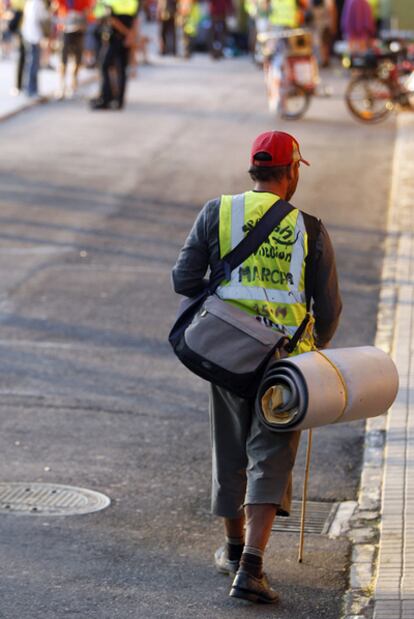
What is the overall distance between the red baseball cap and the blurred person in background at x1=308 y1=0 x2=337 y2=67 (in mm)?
29873

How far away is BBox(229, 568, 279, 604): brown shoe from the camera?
221 inches

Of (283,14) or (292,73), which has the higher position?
(283,14)

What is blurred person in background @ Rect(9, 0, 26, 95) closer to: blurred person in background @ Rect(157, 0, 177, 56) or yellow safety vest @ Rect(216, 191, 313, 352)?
blurred person in background @ Rect(157, 0, 177, 56)

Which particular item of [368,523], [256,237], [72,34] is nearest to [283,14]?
[72,34]

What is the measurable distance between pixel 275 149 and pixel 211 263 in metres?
0.50

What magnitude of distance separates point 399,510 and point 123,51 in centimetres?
1881

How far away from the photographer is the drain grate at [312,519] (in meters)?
6.64

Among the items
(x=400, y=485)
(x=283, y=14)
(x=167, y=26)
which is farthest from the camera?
(x=167, y=26)

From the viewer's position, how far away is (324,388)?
523 cm

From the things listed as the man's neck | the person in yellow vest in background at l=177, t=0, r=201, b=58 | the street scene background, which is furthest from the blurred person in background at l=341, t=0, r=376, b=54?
the man's neck

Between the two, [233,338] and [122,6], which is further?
[122,6]

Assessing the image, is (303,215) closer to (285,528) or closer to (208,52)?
(285,528)

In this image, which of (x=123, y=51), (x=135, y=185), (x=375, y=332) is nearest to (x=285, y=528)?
(x=375, y=332)

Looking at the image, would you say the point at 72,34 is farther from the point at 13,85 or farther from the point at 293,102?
the point at 293,102
